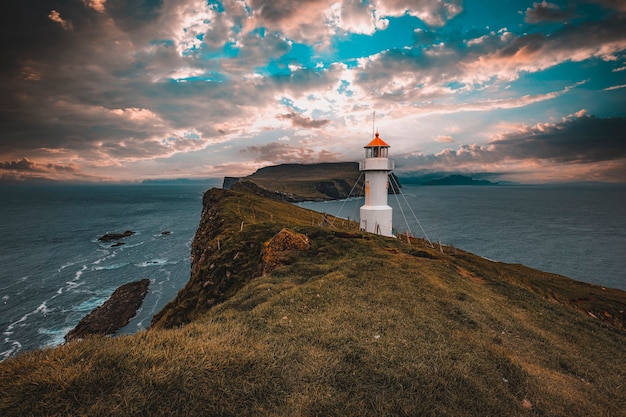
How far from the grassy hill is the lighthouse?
701 inches

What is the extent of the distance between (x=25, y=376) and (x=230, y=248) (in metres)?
22.8

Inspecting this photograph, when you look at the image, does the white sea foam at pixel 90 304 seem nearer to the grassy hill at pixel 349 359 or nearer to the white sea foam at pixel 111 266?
the white sea foam at pixel 111 266

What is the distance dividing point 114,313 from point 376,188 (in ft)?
145

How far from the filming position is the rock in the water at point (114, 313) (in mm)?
40406

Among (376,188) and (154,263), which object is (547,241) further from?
(154,263)

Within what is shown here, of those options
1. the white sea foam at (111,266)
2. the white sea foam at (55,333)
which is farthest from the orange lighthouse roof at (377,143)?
the white sea foam at (111,266)

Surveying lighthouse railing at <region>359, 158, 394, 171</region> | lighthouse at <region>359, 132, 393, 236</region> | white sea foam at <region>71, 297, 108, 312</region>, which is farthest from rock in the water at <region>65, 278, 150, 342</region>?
lighthouse railing at <region>359, 158, 394, 171</region>

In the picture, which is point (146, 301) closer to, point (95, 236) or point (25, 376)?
point (25, 376)

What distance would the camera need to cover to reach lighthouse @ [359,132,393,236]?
Result: 36906mm

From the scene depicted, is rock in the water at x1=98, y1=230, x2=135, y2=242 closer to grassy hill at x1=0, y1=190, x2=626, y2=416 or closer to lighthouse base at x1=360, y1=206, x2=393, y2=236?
lighthouse base at x1=360, y1=206, x2=393, y2=236

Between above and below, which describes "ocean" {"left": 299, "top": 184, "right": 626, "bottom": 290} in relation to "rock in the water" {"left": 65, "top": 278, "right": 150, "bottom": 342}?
above

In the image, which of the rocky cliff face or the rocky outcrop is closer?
the rocky outcrop

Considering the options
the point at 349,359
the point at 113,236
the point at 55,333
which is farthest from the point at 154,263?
the point at 349,359

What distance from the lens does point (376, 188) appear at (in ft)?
122
